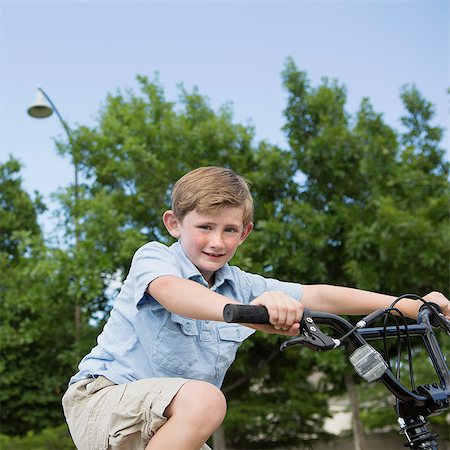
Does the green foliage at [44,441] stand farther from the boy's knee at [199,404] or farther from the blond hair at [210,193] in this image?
the boy's knee at [199,404]

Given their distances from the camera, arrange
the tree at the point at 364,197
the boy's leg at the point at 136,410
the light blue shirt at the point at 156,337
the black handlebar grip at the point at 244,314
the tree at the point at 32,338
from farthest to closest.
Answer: the tree at the point at 32,338 → the tree at the point at 364,197 → the light blue shirt at the point at 156,337 → the boy's leg at the point at 136,410 → the black handlebar grip at the point at 244,314

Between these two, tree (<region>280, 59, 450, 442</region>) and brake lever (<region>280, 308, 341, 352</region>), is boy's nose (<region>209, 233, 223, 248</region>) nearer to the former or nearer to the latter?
brake lever (<region>280, 308, 341, 352</region>)

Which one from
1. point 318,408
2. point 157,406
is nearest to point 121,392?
point 157,406

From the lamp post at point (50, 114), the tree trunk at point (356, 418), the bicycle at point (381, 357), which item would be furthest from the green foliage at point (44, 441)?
the bicycle at point (381, 357)

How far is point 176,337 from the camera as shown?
8.59ft

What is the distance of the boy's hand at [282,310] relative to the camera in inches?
78.9

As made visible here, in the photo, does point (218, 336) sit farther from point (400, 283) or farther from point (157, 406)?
point (400, 283)

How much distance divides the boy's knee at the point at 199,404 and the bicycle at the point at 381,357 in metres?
0.31

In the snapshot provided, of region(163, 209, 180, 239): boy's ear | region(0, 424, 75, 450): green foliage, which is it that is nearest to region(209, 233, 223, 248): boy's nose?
region(163, 209, 180, 239): boy's ear

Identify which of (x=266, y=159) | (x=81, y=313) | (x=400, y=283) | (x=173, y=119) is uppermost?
(x=173, y=119)

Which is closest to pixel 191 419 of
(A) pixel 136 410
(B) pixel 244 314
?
(A) pixel 136 410

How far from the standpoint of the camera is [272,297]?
6.73 feet

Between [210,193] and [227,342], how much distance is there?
0.63 m

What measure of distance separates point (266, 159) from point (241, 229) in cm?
971
